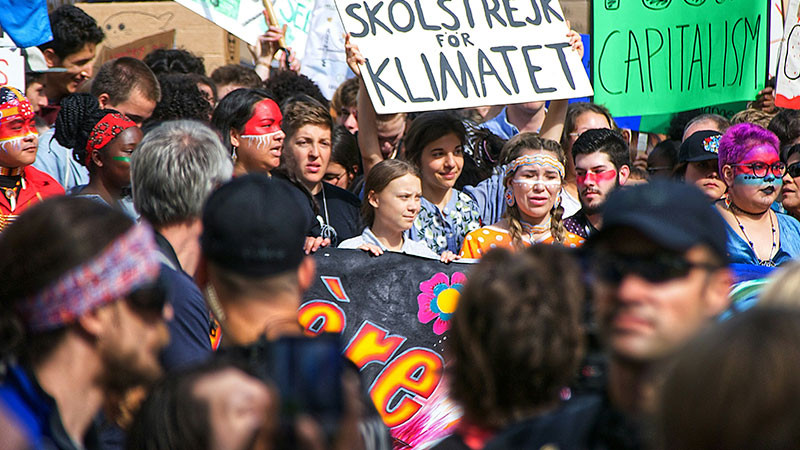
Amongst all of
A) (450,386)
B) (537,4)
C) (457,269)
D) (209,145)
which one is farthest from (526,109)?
(450,386)

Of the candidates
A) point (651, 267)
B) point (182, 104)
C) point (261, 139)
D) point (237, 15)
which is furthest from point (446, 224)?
point (651, 267)

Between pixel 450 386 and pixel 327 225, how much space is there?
3201 millimetres

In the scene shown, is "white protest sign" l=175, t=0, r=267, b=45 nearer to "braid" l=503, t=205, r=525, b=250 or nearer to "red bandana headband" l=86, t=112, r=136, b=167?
"red bandana headband" l=86, t=112, r=136, b=167

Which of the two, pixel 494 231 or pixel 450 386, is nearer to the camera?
pixel 450 386

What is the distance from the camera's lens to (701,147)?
20.0 ft

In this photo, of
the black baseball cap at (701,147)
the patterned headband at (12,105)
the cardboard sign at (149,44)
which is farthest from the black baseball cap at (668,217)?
the cardboard sign at (149,44)

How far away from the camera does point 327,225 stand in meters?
5.27

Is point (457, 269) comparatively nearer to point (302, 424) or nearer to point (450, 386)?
point (450, 386)

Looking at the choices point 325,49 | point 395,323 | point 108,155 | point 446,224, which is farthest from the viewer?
point 325,49

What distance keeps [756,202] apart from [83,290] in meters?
4.09

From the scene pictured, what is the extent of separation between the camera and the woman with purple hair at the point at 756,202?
16.5 ft

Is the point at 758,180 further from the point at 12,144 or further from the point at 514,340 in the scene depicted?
the point at 12,144

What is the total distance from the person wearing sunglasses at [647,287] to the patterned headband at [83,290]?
981 millimetres

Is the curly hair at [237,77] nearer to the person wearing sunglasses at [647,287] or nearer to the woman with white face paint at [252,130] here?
the woman with white face paint at [252,130]
